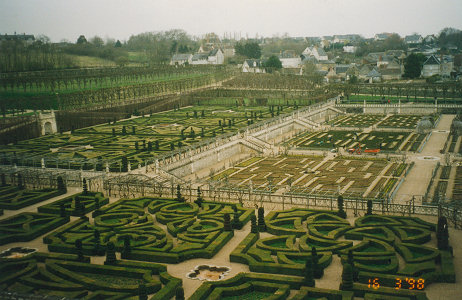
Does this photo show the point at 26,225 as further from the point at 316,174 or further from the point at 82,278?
→ the point at 316,174

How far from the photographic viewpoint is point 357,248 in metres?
A: 26.8

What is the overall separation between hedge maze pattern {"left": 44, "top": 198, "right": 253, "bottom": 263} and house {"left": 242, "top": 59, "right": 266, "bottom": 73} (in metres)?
118

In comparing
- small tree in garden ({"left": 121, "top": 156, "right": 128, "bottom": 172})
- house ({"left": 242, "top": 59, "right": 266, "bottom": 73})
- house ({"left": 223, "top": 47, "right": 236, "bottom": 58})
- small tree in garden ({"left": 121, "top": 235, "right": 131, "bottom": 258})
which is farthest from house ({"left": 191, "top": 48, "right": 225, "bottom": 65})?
small tree in garden ({"left": 121, "top": 235, "right": 131, "bottom": 258})

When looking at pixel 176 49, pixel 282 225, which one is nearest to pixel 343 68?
pixel 176 49

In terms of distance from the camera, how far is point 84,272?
→ 25906mm

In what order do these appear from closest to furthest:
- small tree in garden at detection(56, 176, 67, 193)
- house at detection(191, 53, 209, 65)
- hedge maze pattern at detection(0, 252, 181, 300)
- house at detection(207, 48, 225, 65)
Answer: hedge maze pattern at detection(0, 252, 181, 300), small tree in garden at detection(56, 176, 67, 193), house at detection(207, 48, 225, 65), house at detection(191, 53, 209, 65)

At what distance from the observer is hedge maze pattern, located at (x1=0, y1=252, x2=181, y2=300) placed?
2302 cm

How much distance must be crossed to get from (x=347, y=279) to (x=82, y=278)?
43.3 feet

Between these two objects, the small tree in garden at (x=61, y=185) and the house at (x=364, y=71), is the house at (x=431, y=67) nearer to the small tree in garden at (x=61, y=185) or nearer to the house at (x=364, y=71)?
the house at (x=364, y=71)

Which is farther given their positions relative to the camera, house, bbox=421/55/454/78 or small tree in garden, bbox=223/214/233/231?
house, bbox=421/55/454/78

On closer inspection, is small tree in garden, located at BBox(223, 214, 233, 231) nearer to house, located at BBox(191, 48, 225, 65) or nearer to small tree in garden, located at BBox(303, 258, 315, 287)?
small tree in garden, located at BBox(303, 258, 315, 287)

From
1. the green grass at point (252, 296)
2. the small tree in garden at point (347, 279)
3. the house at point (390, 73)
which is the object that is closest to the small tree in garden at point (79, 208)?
the green grass at point (252, 296)

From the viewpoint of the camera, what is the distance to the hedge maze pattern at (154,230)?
27.6m

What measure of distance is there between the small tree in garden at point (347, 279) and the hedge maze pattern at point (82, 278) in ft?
26.0
